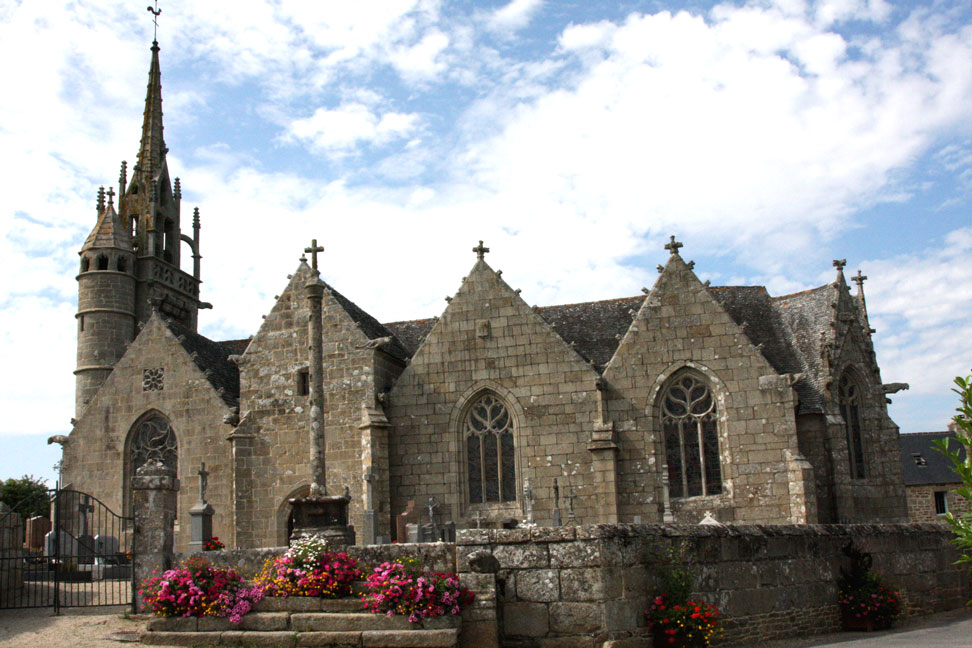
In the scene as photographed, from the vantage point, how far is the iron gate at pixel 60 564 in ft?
48.3

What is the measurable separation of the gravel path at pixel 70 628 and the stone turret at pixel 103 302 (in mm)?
19001

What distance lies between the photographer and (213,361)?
27641mm

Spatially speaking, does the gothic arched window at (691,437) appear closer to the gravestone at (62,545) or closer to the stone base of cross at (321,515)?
the stone base of cross at (321,515)

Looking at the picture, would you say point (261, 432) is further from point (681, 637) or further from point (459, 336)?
point (681, 637)

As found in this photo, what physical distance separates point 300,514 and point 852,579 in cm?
836

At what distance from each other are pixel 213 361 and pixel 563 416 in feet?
39.5

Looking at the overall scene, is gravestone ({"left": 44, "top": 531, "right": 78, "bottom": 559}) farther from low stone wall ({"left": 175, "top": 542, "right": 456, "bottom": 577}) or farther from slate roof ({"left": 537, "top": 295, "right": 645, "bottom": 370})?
slate roof ({"left": 537, "top": 295, "right": 645, "bottom": 370})

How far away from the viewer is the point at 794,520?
19.6m

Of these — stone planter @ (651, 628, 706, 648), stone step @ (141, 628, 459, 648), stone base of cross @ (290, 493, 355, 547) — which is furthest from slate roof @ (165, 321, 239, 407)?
stone planter @ (651, 628, 706, 648)

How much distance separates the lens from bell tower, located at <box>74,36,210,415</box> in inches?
1278

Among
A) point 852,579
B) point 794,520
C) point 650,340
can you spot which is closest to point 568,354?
point 650,340

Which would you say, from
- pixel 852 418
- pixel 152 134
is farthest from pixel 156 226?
pixel 852 418

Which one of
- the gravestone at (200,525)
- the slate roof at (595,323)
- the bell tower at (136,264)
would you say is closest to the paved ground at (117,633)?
the gravestone at (200,525)

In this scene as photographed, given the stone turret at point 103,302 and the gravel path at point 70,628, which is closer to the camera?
the gravel path at point 70,628
